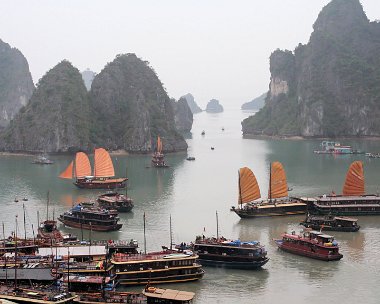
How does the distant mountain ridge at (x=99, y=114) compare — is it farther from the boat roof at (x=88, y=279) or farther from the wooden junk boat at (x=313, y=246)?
the boat roof at (x=88, y=279)

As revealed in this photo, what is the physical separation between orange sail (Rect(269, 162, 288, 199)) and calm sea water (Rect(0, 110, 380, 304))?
3788 millimetres

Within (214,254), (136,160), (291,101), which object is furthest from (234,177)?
(291,101)

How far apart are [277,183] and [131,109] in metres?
78.7

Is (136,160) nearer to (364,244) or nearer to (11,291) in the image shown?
(364,244)

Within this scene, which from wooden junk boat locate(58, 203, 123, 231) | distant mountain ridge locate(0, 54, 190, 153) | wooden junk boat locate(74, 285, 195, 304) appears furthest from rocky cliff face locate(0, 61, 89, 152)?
wooden junk boat locate(74, 285, 195, 304)

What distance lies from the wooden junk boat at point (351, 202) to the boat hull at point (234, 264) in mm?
16845

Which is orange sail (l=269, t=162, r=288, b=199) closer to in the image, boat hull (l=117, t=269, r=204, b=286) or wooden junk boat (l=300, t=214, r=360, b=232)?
wooden junk boat (l=300, t=214, r=360, b=232)

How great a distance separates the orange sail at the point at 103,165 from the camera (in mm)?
71375

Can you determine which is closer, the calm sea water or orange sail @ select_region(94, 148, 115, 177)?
the calm sea water

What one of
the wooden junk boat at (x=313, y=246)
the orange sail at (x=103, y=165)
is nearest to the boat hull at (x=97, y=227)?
the wooden junk boat at (x=313, y=246)

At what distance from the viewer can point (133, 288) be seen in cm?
3328

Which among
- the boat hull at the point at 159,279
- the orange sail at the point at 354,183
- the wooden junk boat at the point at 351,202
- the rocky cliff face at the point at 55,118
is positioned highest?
the rocky cliff face at the point at 55,118

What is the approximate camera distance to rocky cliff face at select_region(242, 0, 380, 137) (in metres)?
153

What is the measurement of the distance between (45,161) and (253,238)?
199 feet
